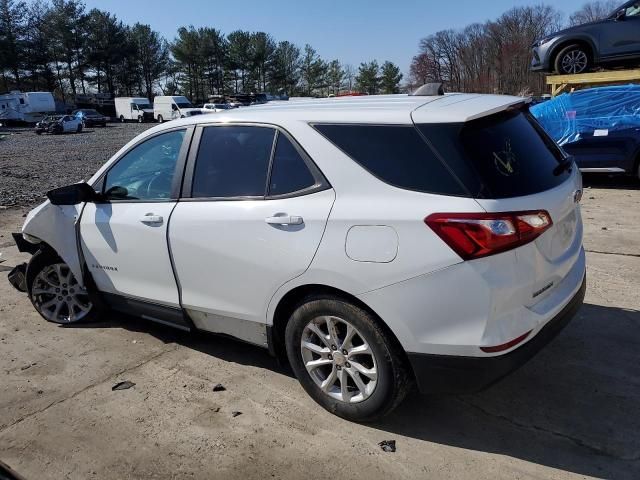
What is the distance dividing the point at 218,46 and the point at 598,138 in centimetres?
7928

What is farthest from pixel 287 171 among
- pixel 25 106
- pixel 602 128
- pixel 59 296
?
pixel 25 106

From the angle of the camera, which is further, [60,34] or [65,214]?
[60,34]

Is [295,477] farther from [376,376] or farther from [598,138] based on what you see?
[598,138]

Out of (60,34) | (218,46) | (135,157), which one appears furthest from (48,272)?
(218,46)

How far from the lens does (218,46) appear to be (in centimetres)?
8144

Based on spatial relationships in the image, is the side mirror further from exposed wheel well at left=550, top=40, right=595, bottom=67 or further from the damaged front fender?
exposed wheel well at left=550, top=40, right=595, bottom=67

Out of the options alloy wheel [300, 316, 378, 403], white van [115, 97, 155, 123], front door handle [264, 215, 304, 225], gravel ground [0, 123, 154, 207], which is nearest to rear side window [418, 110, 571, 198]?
front door handle [264, 215, 304, 225]

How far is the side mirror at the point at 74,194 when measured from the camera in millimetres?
4109

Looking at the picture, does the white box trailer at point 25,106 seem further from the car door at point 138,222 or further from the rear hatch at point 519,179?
the rear hatch at point 519,179

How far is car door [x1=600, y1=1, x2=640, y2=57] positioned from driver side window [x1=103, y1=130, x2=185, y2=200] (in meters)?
12.2

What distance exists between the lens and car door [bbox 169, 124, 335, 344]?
9.86ft

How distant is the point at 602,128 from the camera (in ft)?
31.7

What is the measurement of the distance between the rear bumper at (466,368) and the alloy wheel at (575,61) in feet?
40.2

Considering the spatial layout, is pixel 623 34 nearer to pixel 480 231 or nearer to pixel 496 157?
pixel 496 157
